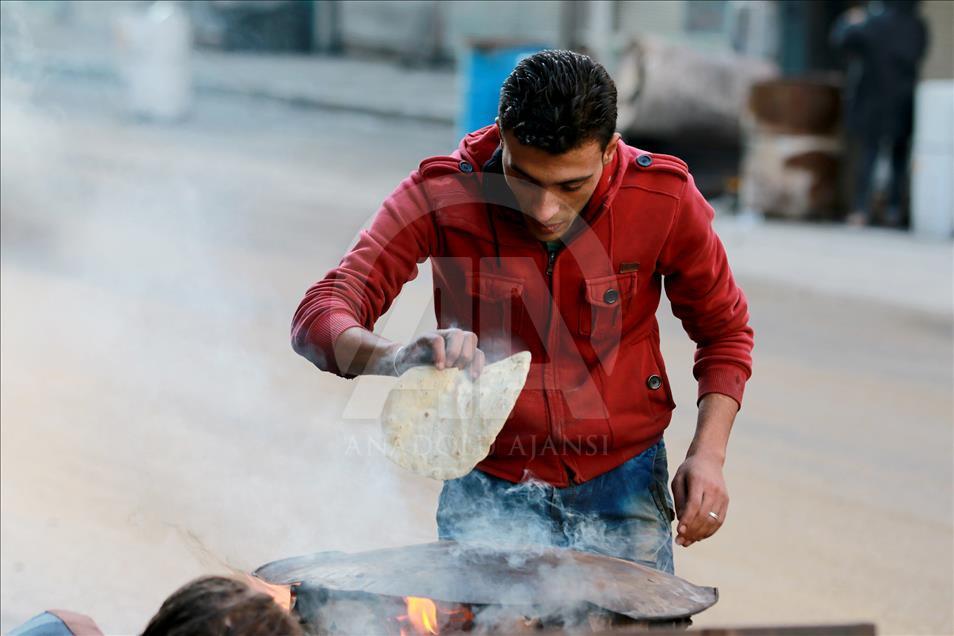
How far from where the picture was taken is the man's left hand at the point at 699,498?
2434 millimetres

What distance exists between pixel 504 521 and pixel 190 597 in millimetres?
877

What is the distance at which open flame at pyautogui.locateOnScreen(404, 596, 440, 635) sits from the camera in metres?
2.19

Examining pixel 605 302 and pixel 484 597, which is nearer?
pixel 484 597

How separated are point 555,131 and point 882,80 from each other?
8.53m

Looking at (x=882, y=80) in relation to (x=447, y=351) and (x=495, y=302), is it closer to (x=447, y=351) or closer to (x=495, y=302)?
(x=495, y=302)

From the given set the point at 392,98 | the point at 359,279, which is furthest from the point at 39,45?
the point at 359,279

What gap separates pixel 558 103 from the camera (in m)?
2.19

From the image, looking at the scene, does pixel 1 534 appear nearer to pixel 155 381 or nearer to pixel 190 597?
pixel 155 381

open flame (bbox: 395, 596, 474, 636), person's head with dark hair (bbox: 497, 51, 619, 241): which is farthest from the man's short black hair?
open flame (bbox: 395, 596, 474, 636)

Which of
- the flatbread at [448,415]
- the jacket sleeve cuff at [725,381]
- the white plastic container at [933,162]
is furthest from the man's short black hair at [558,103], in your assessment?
the white plastic container at [933,162]

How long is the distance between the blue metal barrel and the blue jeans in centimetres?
822

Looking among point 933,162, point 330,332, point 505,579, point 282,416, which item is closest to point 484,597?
point 505,579

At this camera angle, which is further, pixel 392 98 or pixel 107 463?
pixel 392 98

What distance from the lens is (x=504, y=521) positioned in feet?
8.33
